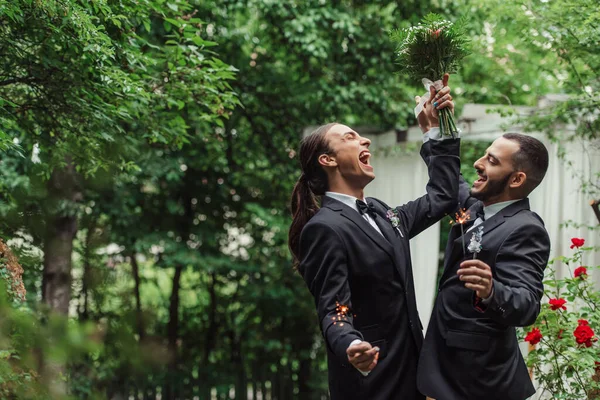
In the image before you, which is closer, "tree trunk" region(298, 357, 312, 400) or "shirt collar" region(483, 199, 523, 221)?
"shirt collar" region(483, 199, 523, 221)

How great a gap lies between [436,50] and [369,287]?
2.65 feet

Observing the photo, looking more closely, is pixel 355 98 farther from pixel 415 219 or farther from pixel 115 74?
pixel 415 219

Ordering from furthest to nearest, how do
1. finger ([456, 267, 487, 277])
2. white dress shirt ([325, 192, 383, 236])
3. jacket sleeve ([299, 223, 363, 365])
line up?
white dress shirt ([325, 192, 383, 236]) → jacket sleeve ([299, 223, 363, 365]) → finger ([456, 267, 487, 277])

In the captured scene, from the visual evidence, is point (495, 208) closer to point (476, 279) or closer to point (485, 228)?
point (485, 228)

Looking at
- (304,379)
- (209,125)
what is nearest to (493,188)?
(209,125)

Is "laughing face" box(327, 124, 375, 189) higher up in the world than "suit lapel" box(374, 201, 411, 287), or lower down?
higher up

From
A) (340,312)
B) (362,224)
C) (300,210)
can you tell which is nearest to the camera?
(340,312)

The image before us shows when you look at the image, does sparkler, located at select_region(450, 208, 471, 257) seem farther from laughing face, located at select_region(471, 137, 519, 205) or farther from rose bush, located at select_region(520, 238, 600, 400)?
rose bush, located at select_region(520, 238, 600, 400)

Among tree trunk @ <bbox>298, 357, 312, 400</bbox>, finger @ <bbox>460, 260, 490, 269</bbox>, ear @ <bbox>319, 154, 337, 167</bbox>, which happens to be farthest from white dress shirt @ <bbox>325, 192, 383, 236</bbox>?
tree trunk @ <bbox>298, 357, 312, 400</bbox>

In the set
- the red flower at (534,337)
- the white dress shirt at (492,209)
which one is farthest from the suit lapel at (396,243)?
the red flower at (534,337)

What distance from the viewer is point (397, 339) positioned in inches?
90.6

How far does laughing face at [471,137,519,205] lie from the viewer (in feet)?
7.60

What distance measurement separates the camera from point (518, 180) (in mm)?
2309

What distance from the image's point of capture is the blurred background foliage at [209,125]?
11.9 ft
